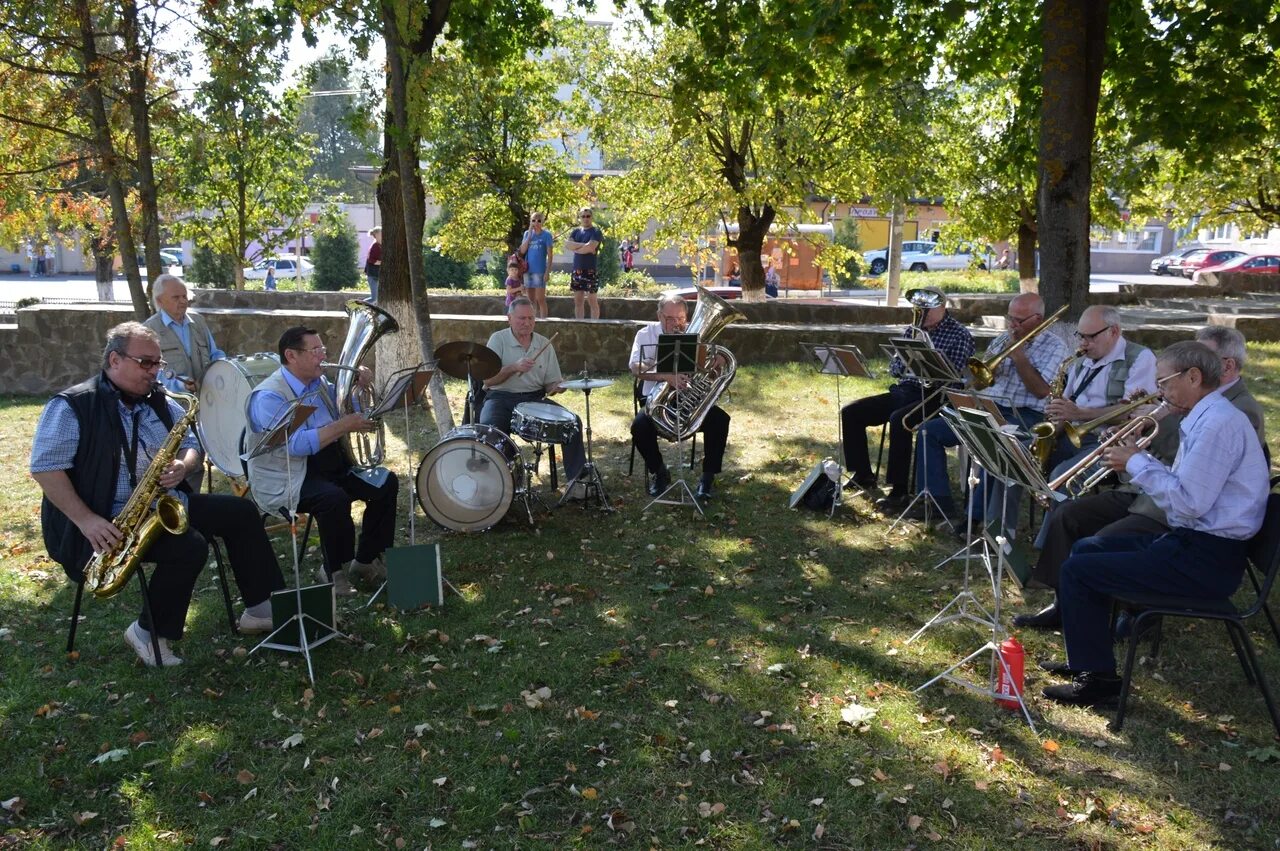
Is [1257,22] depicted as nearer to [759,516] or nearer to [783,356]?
[759,516]

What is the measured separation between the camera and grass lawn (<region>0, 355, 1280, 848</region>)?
145 inches

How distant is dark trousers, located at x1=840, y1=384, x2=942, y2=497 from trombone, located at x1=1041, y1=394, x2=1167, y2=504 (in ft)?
6.10

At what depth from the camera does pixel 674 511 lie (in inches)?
290

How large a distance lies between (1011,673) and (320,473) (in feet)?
12.2

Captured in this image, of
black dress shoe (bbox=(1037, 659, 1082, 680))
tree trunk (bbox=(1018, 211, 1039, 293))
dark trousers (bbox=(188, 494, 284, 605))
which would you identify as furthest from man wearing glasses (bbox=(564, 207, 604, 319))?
black dress shoe (bbox=(1037, 659, 1082, 680))

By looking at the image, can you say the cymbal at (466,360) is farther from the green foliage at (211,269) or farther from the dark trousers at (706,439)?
the green foliage at (211,269)

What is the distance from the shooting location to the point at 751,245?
1791 centimetres

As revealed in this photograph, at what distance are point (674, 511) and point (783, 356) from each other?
581cm

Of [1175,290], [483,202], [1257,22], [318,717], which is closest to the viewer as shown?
[318,717]

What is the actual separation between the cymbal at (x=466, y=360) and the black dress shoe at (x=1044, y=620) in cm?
346

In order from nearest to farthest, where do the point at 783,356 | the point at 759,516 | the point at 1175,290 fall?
the point at 759,516, the point at 783,356, the point at 1175,290

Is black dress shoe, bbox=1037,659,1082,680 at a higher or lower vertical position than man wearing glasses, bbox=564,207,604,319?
lower

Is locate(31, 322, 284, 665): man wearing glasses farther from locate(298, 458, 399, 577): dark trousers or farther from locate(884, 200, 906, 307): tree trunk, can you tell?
locate(884, 200, 906, 307): tree trunk

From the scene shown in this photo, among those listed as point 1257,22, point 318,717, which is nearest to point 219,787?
point 318,717
